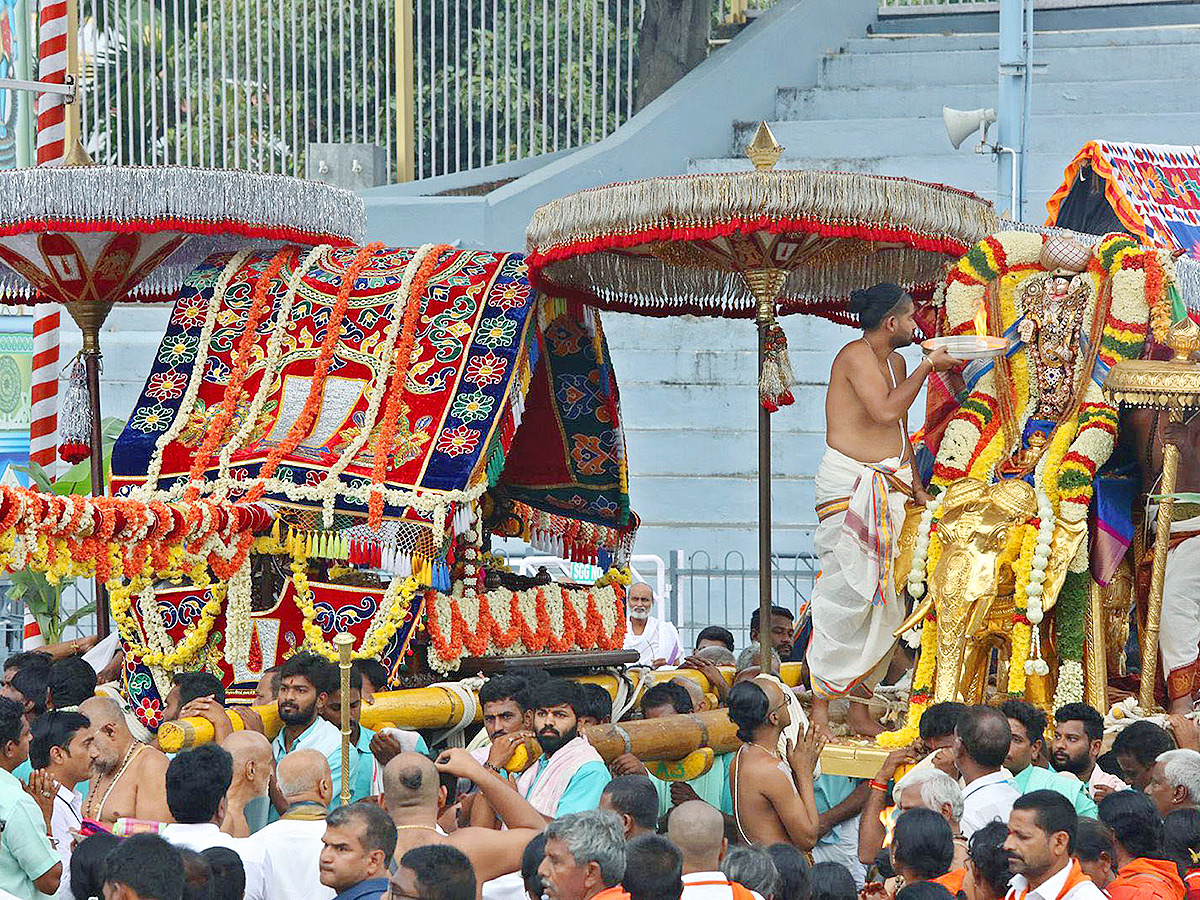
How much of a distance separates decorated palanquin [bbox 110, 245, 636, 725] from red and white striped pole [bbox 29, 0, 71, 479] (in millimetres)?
1261

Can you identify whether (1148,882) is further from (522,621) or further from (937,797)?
(522,621)

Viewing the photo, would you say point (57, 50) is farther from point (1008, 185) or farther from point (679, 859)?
point (679, 859)

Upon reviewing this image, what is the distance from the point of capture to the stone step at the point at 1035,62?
53.7ft

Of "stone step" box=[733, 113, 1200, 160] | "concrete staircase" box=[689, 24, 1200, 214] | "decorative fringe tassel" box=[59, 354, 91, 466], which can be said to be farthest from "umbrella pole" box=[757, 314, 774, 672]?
"stone step" box=[733, 113, 1200, 160]

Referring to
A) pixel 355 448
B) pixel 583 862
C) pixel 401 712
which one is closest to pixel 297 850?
pixel 583 862

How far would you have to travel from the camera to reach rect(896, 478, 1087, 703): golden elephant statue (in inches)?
321

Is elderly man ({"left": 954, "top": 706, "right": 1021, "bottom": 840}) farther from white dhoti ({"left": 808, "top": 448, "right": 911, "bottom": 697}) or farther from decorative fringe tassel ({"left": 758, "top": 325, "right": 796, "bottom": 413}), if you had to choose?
decorative fringe tassel ({"left": 758, "top": 325, "right": 796, "bottom": 413})

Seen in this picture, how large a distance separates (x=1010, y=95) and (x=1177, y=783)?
7053 millimetres

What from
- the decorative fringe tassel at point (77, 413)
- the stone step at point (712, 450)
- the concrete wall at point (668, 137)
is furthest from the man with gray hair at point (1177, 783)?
the concrete wall at point (668, 137)

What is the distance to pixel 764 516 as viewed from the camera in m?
9.42

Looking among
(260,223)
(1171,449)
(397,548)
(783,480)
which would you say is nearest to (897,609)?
(1171,449)

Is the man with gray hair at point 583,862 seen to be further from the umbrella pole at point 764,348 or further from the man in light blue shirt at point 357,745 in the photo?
the umbrella pole at point 764,348

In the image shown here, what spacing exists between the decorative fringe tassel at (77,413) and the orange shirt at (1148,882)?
615cm

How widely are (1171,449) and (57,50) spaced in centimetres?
599
